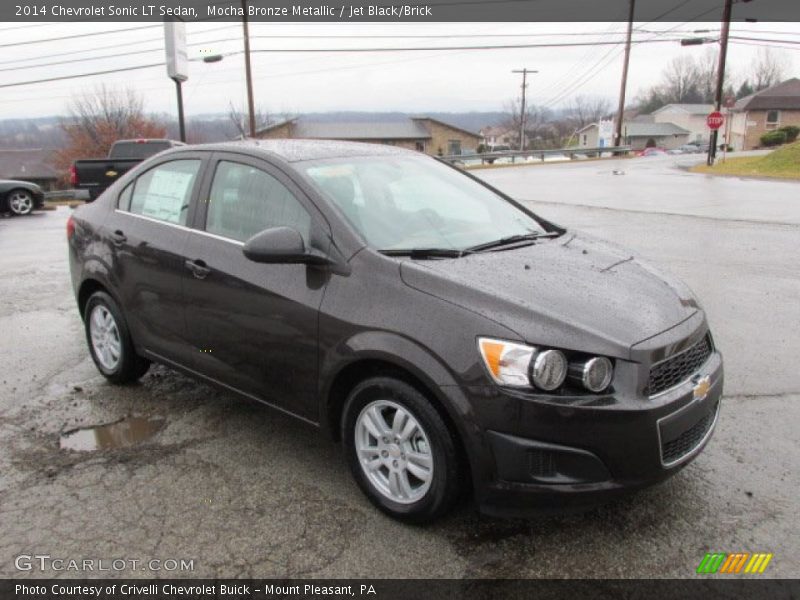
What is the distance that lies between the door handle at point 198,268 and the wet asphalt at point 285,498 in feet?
2.44

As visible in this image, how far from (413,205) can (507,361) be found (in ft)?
4.62

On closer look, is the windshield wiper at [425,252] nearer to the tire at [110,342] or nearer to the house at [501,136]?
the tire at [110,342]

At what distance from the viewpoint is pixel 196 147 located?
4.21 meters

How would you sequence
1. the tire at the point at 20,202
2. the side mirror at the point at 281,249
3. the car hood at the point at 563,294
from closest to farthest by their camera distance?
the car hood at the point at 563,294, the side mirror at the point at 281,249, the tire at the point at 20,202

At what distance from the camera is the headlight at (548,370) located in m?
2.56

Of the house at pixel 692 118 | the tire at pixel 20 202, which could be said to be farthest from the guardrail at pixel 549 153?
the house at pixel 692 118

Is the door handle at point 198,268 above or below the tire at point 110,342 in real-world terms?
above

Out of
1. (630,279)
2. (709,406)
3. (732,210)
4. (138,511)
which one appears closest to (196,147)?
(138,511)

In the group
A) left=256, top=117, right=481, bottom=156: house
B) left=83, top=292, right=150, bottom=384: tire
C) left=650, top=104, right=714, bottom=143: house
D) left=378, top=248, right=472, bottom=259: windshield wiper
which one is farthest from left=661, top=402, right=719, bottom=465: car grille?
left=650, top=104, right=714, bottom=143: house

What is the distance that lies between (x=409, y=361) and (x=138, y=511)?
60.2 inches

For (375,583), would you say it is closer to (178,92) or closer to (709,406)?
(709,406)

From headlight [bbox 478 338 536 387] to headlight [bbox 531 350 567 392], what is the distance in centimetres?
3

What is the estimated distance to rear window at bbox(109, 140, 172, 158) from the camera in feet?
54.8

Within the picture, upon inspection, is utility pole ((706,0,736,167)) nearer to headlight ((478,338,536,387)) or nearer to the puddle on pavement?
the puddle on pavement
